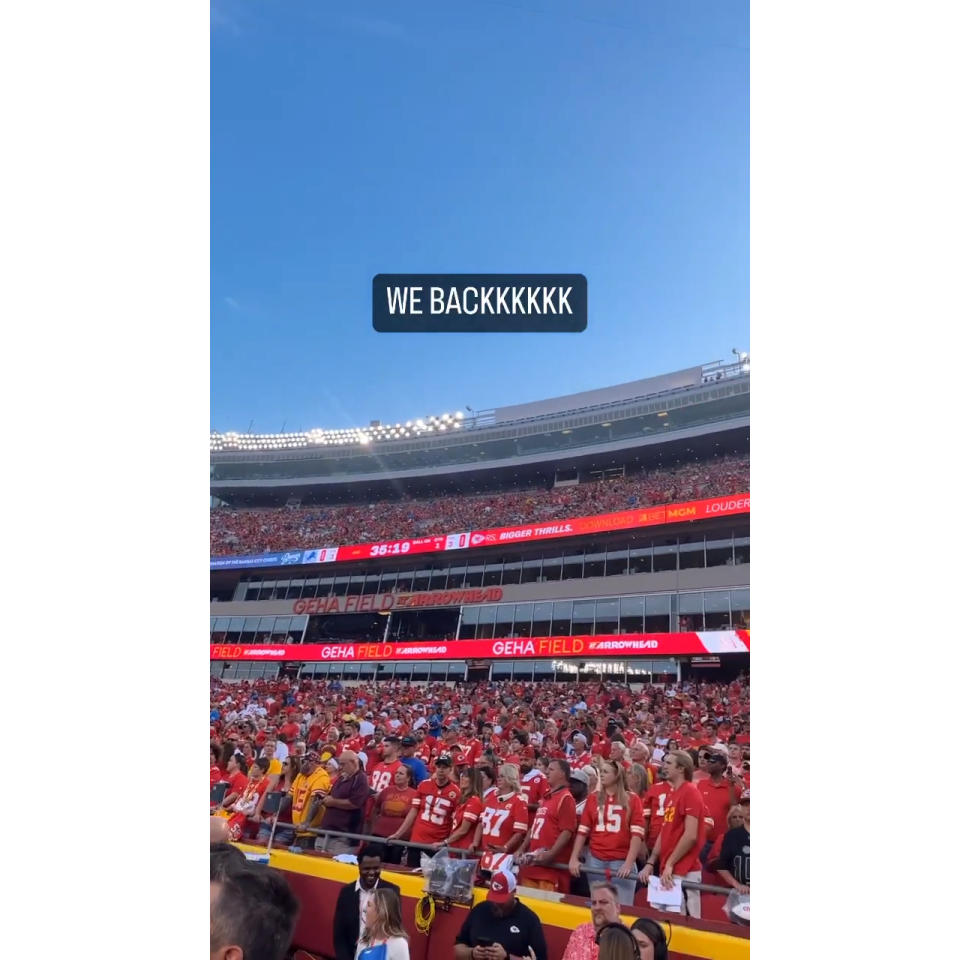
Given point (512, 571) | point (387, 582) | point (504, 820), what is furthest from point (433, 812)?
point (512, 571)

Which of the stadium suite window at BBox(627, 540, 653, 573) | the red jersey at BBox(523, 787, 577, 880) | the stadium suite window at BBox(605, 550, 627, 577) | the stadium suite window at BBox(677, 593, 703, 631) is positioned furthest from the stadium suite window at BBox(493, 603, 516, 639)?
the red jersey at BBox(523, 787, 577, 880)

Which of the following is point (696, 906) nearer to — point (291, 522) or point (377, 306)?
point (377, 306)

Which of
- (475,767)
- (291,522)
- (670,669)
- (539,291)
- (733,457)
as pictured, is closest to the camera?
(539,291)

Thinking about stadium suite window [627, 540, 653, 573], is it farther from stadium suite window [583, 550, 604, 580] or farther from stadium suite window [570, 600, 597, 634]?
stadium suite window [570, 600, 597, 634]

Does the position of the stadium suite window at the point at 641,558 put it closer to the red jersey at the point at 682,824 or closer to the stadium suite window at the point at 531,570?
the stadium suite window at the point at 531,570

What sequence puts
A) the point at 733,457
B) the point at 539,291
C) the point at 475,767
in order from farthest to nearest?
1. the point at 733,457
2. the point at 475,767
3. the point at 539,291

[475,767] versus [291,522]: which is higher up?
[291,522]

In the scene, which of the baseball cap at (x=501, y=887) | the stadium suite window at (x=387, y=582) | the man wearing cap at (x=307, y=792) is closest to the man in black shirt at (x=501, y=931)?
the baseball cap at (x=501, y=887)
